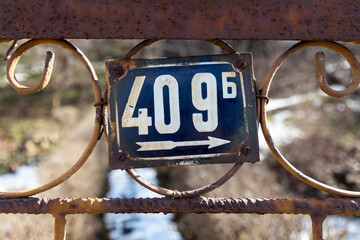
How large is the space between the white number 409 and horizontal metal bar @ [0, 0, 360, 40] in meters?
0.11

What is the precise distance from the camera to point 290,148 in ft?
16.3

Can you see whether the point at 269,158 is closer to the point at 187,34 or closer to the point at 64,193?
the point at 64,193

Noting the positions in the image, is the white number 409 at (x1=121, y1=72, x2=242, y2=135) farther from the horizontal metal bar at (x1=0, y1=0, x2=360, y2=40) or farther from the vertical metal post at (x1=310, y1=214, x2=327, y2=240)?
the vertical metal post at (x1=310, y1=214, x2=327, y2=240)

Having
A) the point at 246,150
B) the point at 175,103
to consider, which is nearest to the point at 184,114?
the point at 175,103

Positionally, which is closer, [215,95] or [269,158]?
[215,95]

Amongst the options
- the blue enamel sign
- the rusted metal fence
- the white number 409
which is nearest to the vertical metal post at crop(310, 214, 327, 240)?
the rusted metal fence

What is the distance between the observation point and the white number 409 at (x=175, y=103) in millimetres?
1050

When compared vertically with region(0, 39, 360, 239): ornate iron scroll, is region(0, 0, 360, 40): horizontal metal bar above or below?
above

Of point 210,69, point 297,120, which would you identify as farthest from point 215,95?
point 297,120

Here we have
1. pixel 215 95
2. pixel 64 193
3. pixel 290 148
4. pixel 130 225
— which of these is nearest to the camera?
pixel 215 95

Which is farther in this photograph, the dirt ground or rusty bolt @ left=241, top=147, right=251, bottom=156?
the dirt ground

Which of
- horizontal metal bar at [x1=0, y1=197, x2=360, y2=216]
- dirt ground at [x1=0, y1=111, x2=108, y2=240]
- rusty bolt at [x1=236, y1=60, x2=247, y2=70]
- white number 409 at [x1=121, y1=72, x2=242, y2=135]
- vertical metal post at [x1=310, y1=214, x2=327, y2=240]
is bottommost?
dirt ground at [x1=0, y1=111, x2=108, y2=240]

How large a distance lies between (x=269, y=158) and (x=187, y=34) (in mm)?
4126

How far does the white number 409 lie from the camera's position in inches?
41.3
